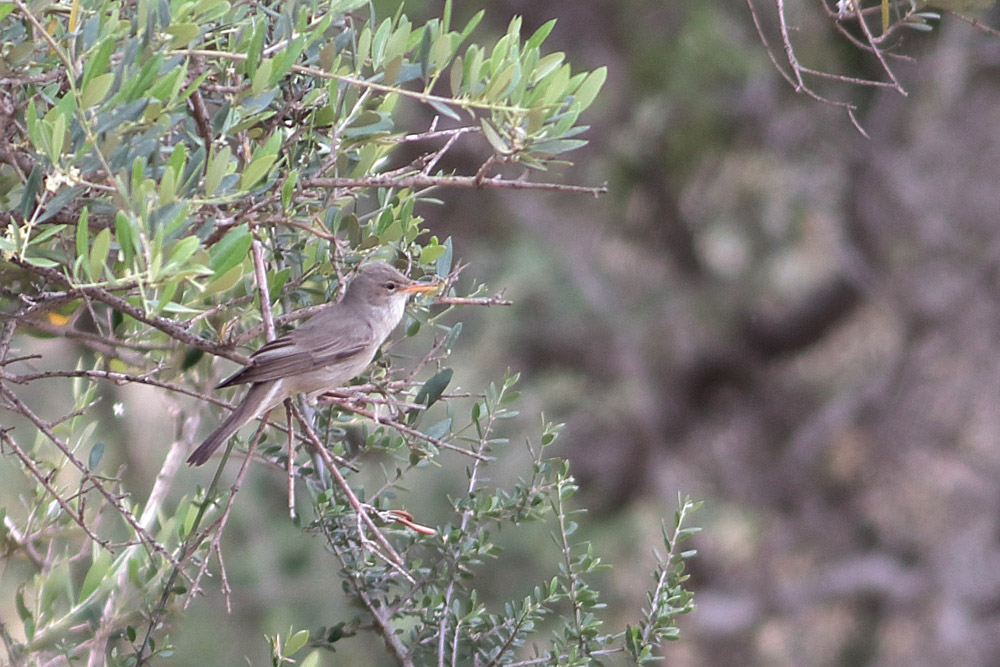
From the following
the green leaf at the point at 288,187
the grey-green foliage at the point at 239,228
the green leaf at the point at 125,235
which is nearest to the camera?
the green leaf at the point at 125,235

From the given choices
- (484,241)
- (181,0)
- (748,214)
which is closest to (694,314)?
(748,214)

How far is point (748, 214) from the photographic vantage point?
38.3ft

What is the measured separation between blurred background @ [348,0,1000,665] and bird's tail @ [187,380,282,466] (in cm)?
619

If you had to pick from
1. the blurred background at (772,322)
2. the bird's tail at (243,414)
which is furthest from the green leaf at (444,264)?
the blurred background at (772,322)

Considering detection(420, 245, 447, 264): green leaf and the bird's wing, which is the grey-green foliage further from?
the bird's wing

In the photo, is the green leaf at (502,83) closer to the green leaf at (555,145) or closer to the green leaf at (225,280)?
the green leaf at (555,145)

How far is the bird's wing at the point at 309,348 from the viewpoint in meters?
3.80

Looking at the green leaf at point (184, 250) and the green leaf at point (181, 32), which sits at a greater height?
the green leaf at point (181, 32)

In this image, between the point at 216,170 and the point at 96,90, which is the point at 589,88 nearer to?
the point at 216,170

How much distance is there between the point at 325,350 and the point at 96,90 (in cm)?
209

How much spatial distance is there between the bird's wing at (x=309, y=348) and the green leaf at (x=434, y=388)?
19.1 inches

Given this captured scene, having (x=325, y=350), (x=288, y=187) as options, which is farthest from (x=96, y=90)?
(x=325, y=350)

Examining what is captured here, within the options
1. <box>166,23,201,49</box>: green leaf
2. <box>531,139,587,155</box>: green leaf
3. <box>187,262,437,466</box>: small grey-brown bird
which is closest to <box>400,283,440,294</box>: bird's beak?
<box>187,262,437,466</box>: small grey-brown bird

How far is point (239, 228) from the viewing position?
2635 millimetres
